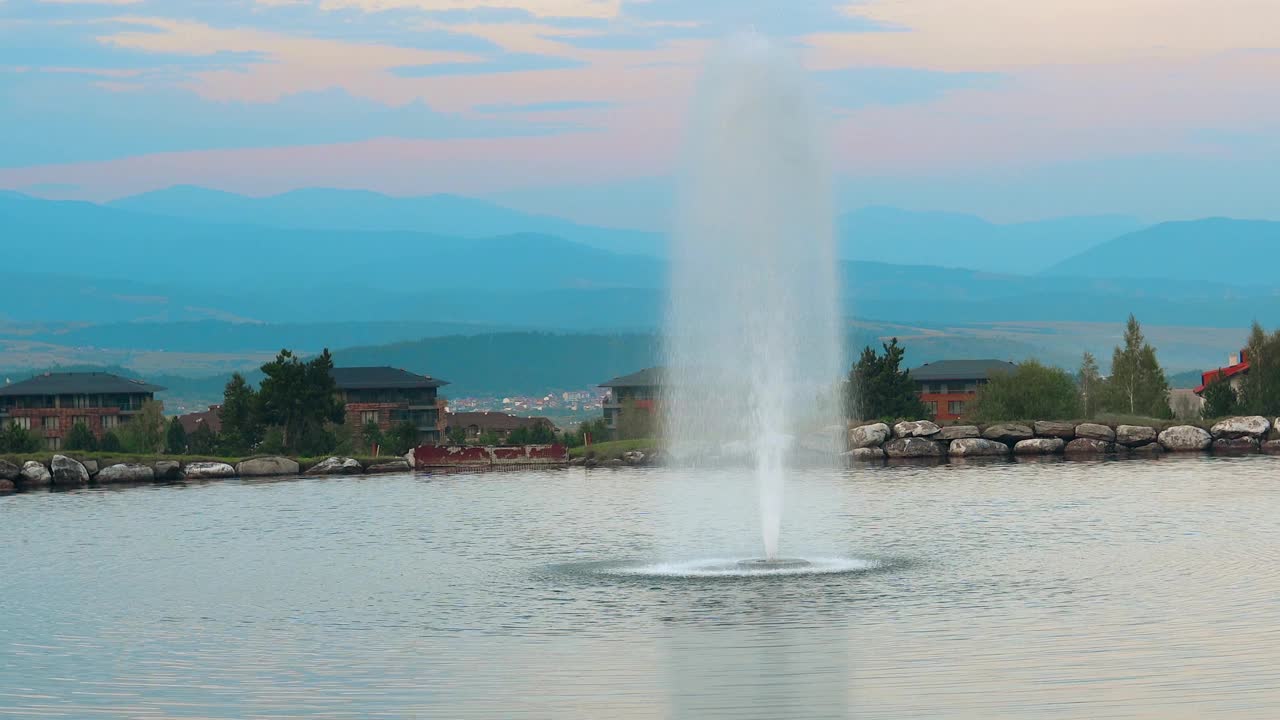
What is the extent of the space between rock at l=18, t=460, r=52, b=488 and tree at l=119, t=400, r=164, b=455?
56739mm

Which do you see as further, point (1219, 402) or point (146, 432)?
point (146, 432)

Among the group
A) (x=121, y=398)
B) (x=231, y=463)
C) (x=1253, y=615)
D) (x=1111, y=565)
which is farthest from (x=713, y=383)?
(x=121, y=398)

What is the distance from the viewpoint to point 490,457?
101 m

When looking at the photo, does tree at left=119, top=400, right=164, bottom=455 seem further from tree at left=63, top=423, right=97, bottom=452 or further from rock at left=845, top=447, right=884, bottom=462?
rock at left=845, top=447, right=884, bottom=462

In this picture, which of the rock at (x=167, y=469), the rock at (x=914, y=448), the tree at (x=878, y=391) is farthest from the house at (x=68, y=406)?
the rock at (x=914, y=448)

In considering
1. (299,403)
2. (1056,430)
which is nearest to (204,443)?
(299,403)

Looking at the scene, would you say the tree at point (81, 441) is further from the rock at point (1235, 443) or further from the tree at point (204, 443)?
the rock at point (1235, 443)

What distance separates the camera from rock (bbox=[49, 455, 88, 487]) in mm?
83938

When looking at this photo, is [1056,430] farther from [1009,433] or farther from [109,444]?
[109,444]

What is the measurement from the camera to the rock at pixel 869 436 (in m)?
90.8

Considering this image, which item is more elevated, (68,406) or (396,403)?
(68,406)

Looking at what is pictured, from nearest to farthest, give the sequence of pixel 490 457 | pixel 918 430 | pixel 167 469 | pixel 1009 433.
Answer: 1. pixel 167 469
2. pixel 1009 433
3. pixel 918 430
4. pixel 490 457

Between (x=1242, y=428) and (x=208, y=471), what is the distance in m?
58.7

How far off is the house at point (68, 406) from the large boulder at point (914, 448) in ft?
409
